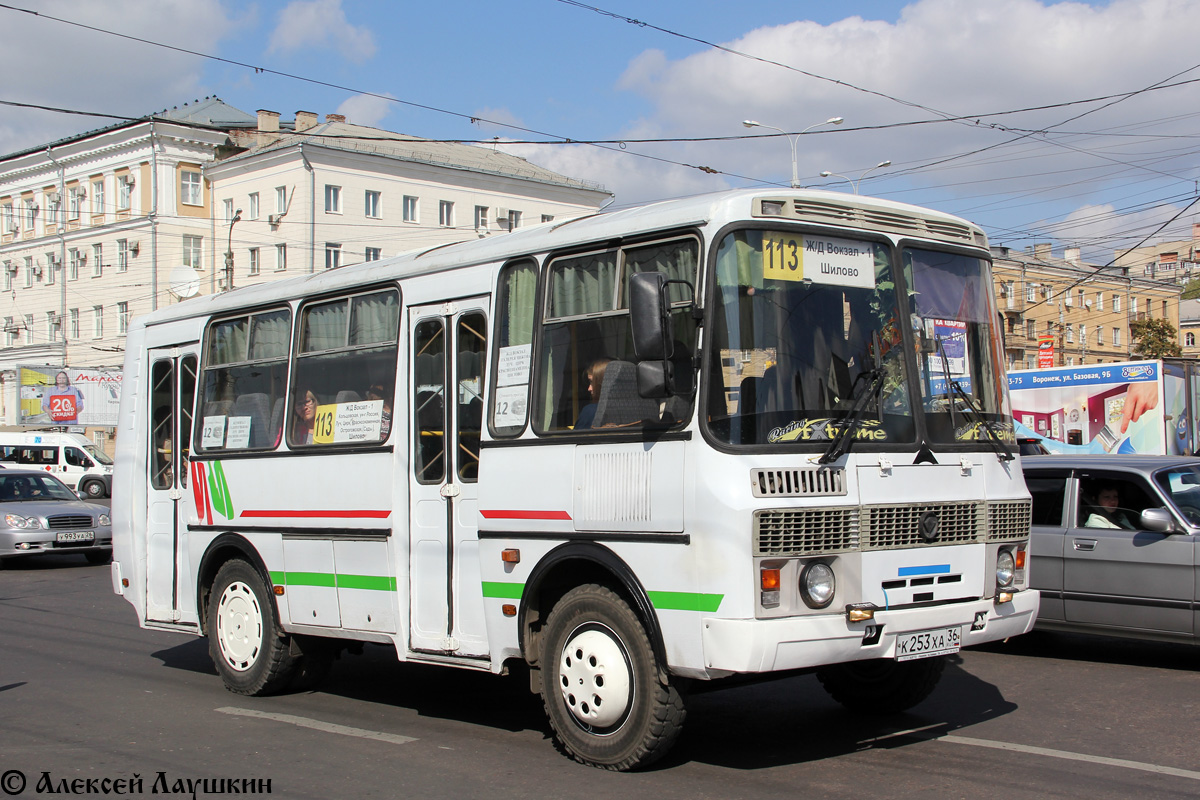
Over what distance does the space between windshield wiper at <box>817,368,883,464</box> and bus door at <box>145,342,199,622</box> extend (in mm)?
6029

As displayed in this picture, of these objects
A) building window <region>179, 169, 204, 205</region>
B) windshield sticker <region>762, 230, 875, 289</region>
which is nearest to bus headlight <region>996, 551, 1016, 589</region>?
windshield sticker <region>762, 230, 875, 289</region>

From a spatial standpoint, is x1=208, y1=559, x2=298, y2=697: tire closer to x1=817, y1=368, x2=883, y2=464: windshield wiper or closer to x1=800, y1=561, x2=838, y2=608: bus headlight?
x1=800, y1=561, x2=838, y2=608: bus headlight

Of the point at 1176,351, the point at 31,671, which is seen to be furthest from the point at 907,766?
the point at 1176,351

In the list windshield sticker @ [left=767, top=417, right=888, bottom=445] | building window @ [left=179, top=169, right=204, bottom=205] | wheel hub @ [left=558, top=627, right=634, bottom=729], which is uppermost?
building window @ [left=179, top=169, right=204, bottom=205]

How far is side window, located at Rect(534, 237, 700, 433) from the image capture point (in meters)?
6.20

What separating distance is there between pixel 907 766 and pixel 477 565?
2.71m

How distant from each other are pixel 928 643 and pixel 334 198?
56197mm

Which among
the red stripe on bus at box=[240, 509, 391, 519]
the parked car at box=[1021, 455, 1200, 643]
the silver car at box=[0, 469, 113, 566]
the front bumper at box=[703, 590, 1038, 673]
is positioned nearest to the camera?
the front bumper at box=[703, 590, 1038, 673]

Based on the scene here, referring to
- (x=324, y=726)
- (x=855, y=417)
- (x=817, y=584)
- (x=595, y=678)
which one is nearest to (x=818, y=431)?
(x=855, y=417)

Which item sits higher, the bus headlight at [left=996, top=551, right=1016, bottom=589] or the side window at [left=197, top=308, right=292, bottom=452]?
the side window at [left=197, top=308, right=292, bottom=452]

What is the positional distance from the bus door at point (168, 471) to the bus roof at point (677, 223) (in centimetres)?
226

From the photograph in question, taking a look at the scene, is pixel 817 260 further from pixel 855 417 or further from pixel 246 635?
pixel 246 635

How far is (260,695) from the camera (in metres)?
9.16

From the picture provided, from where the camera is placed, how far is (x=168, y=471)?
10289 mm
